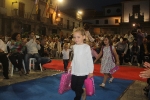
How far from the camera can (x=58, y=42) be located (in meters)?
17.0

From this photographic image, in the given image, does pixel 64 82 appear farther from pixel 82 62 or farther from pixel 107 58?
pixel 107 58

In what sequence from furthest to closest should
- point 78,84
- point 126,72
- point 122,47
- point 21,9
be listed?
point 21,9, point 122,47, point 126,72, point 78,84

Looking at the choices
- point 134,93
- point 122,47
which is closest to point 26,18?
point 122,47

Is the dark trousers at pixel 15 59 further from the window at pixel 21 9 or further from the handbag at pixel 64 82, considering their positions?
the window at pixel 21 9

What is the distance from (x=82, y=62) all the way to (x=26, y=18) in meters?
26.5

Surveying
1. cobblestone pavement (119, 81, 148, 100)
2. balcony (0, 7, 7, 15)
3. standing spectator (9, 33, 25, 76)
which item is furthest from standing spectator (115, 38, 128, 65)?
balcony (0, 7, 7, 15)

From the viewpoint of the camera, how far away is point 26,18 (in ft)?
93.7

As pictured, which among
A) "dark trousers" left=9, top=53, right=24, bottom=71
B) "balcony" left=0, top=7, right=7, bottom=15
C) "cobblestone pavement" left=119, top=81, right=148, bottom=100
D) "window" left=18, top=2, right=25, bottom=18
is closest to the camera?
"cobblestone pavement" left=119, top=81, right=148, bottom=100

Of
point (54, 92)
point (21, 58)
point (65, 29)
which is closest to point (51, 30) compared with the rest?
point (65, 29)

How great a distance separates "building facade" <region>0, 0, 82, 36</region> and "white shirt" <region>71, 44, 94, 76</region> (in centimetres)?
2150

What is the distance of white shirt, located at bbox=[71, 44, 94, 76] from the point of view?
146 inches

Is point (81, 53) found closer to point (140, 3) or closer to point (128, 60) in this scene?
point (128, 60)

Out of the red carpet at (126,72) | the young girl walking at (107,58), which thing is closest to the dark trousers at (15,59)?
the red carpet at (126,72)

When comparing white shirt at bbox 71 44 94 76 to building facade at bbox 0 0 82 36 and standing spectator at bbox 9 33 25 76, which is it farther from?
building facade at bbox 0 0 82 36
